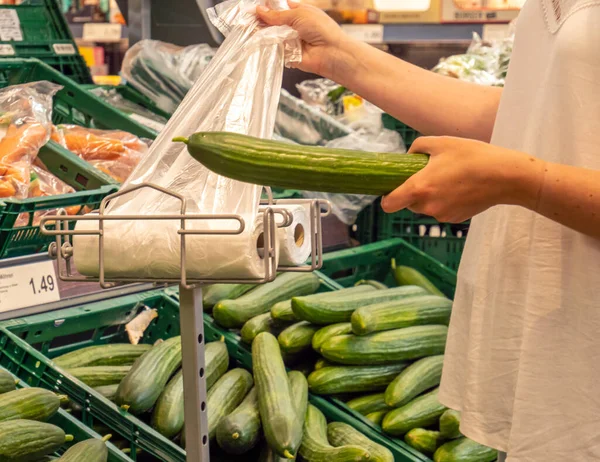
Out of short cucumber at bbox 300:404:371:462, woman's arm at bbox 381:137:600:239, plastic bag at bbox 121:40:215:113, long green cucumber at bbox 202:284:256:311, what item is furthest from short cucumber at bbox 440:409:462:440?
plastic bag at bbox 121:40:215:113

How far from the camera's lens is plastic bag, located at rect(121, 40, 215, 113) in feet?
9.93

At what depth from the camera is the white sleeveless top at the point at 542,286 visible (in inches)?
46.0

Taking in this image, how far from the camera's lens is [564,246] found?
1208 mm

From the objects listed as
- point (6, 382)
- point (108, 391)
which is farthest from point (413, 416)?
point (6, 382)

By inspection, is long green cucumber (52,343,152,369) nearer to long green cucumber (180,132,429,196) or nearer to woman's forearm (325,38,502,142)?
woman's forearm (325,38,502,142)

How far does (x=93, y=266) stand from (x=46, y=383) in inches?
30.3

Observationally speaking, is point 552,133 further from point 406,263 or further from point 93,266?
point 406,263

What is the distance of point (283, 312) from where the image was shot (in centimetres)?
212

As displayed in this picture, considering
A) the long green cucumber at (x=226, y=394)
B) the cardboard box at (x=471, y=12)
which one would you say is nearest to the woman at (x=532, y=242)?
the long green cucumber at (x=226, y=394)

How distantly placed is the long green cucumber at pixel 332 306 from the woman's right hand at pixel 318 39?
663 mm

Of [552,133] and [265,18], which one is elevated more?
[265,18]

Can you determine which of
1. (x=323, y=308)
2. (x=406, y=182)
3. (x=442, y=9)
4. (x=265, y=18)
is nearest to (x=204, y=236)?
(x=406, y=182)

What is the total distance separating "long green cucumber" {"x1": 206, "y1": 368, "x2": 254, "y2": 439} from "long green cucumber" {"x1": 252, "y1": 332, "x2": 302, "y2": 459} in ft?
0.14

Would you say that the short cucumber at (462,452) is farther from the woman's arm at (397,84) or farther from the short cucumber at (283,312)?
the woman's arm at (397,84)
